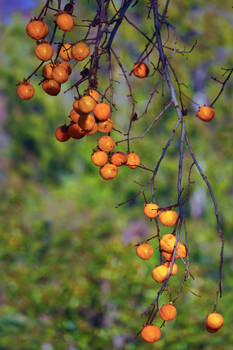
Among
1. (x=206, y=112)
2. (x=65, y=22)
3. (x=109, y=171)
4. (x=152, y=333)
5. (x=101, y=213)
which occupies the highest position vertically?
(x=101, y=213)

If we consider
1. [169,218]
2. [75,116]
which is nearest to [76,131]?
[75,116]

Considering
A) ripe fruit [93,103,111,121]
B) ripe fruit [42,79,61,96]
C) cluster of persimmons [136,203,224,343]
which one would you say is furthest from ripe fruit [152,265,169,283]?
ripe fruit [42,79,61,96]

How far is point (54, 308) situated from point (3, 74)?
6.93 metres

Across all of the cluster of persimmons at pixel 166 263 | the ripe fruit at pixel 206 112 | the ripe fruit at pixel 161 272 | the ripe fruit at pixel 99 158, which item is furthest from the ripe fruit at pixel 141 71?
the ripe fruit at pixel 161 272

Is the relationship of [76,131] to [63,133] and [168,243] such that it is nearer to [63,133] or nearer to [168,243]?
[63,133]

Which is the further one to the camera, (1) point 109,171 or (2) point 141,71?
(2) point 141,71

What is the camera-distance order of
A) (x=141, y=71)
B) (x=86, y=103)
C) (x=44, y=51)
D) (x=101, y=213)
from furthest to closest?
(x=101, y=213), (x=141, y=71), (x=44, y=51), (x=86, y=103)

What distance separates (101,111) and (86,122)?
0.04 m

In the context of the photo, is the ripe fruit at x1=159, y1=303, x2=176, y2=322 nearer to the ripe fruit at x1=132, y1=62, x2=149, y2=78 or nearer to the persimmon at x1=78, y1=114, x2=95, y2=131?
the persimmon at x1=78, y1=114, x2=95, y2=131

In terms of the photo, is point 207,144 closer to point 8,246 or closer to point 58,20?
point 8,246

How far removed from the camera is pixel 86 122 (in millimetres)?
Result: 909

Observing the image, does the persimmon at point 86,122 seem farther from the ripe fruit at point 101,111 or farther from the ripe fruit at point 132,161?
the ripe fruit at point 132,161

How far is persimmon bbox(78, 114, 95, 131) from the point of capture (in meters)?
0.91

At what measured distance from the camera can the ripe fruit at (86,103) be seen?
0.88 meters
